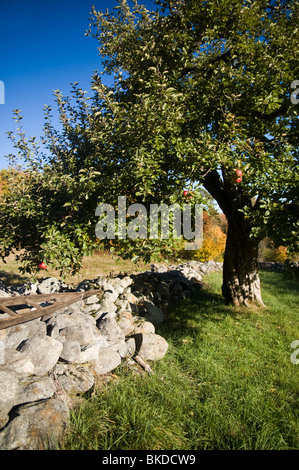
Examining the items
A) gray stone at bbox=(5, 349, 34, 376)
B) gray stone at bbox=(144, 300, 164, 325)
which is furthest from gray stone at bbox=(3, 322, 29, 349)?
gray stone at bbox=(144, 300, 164, 325)

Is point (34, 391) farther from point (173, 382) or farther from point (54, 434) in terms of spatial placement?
point (173, 382)

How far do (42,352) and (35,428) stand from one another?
849 millimetres

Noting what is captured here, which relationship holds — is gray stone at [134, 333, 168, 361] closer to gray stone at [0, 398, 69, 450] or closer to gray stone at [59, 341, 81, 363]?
gray stone at [59, 341, 81, 363]

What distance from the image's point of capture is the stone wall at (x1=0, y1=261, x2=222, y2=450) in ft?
7.14

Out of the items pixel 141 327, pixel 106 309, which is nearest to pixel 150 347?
pixel 141 327

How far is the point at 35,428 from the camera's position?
2.13 meters

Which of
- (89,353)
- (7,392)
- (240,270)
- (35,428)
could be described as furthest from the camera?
(240,270)

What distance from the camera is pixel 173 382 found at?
3.40 meters

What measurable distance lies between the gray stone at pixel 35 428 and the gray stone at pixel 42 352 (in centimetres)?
51

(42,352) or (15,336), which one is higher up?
(15,336)

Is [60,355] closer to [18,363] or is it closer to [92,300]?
[18,363]

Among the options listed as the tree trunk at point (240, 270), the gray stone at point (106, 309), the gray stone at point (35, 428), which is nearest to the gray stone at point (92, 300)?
the gray stone at point (106, 309)

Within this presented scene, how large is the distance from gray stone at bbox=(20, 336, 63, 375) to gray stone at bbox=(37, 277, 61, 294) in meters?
2.81

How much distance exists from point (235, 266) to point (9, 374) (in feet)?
19.8
